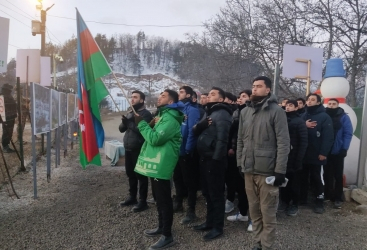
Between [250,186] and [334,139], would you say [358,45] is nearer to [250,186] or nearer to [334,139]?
[334,139]

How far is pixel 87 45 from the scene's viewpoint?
4.63 metres

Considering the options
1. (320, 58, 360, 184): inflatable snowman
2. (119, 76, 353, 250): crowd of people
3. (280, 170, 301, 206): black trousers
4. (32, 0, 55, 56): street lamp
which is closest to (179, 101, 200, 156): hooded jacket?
(119, 76, 353, 250): crowd of people

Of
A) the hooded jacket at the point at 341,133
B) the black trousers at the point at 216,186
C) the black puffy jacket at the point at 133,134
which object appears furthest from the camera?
the hooded jacket at the point at 341,133

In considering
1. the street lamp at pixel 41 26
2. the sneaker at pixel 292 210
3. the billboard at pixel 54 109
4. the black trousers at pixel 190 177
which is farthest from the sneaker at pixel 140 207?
the street lamp at pixel 41 26

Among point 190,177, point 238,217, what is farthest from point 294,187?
point 190,177

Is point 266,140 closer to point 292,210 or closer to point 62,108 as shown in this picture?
point 292,210

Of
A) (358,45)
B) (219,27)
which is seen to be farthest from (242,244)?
(219,27)

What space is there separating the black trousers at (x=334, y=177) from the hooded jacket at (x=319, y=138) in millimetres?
482

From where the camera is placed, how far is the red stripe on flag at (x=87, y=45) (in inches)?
181

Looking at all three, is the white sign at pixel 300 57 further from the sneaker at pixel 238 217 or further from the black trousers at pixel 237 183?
the sneaker at pixel 238 217

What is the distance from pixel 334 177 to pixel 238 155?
280cm

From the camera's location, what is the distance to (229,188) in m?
5.08

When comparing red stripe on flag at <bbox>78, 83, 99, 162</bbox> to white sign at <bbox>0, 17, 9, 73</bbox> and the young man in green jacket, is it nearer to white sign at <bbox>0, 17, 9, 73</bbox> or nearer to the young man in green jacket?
the young man in green jacket

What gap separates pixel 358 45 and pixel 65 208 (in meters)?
12.4
